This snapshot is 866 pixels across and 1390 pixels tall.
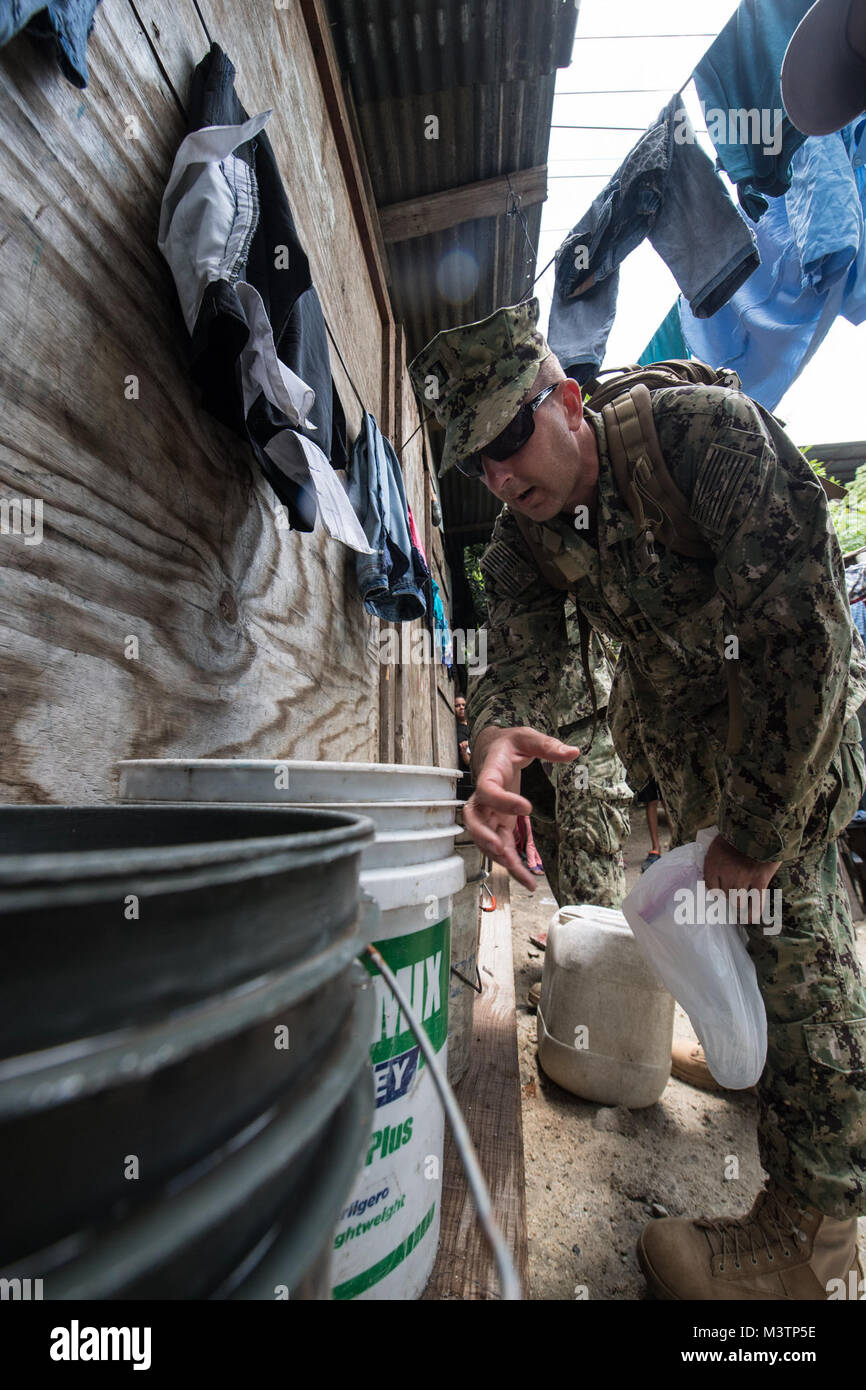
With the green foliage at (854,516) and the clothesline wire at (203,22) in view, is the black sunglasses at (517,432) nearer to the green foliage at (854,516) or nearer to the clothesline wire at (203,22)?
the clothesline wire at (203,22)

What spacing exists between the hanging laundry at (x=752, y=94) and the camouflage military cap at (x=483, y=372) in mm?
2147

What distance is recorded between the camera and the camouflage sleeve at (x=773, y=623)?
117cm

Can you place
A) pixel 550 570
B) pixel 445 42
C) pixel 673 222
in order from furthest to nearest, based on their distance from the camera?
pixel 673 222, pixel 445 42, pixel 550 570

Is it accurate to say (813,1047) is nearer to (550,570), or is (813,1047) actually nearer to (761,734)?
(761,734)

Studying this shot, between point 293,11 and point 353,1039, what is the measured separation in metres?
3.00

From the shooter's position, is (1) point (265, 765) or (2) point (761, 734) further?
(2) point (761, 734)

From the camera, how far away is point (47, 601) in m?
0.79

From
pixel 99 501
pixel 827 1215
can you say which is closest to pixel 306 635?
pixel 99 501

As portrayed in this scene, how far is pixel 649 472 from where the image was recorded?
1444 mm

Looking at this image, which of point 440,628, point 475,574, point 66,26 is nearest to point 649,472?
point 66,26

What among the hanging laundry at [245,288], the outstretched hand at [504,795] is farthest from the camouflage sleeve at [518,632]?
the hanging laundry at [245,288]

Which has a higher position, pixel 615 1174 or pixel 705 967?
pixel 705 967

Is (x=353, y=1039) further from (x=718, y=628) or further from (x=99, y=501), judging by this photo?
(x=718, y=628)

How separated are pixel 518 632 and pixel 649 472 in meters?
0.64
